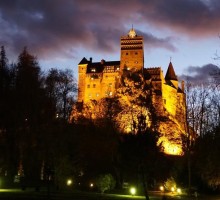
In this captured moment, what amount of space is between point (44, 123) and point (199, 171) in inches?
719

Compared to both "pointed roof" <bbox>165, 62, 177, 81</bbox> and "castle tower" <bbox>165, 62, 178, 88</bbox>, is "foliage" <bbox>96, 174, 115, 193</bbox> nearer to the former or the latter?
"castle tower" <bbox>165, 62, 178, 88</bbox>

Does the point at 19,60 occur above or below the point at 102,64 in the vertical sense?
below

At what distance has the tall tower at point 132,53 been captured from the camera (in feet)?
323

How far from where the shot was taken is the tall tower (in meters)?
98.4

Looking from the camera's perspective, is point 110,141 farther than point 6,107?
Yes

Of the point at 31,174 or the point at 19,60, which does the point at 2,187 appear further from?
the point at 19,60

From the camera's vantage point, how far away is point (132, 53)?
101m

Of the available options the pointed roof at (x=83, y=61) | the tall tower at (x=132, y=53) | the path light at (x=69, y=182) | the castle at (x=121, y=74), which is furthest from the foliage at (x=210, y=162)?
the pointed roof at (x=83, y=61)

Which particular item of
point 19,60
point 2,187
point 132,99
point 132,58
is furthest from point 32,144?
point 132,58

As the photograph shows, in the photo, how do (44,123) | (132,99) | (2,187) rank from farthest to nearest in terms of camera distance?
1. (132,99)
2. (44,123)
3. (2,187)

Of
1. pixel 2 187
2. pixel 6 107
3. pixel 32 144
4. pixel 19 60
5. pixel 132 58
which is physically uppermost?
pixel 132 58

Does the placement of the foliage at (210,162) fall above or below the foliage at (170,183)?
above

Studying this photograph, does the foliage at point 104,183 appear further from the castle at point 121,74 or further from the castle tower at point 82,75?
the castle tower at point 82,75

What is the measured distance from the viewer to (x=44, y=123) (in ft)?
151
